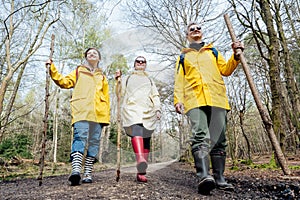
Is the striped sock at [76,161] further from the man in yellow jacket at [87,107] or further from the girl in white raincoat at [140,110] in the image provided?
the girl in white raincoat at [140,110]

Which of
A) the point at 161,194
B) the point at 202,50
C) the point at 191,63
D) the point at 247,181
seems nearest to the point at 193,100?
the point at 191,63

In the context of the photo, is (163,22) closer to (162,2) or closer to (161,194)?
(162,2)

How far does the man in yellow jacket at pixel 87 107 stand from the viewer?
3229 millimetres

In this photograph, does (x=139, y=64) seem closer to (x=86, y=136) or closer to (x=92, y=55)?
(x=92, y=55)

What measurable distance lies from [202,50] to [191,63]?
0.24 m

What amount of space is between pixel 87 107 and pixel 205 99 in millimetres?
1565

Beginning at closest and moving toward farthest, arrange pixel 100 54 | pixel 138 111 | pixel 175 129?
pixel 138 111, pixel 100 54, pixel 175 129

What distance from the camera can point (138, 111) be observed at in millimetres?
3336

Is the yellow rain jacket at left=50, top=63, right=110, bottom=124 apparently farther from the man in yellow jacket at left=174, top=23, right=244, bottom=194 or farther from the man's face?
the man's face

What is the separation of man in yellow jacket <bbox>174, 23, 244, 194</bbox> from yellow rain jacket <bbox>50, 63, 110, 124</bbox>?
3.72 feet

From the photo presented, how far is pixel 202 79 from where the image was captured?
2824mm

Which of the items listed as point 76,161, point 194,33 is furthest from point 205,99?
point 76,161

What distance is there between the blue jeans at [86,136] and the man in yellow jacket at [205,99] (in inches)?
49.0

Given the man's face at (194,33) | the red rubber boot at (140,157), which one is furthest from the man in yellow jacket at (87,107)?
the man's face at (194,33)
